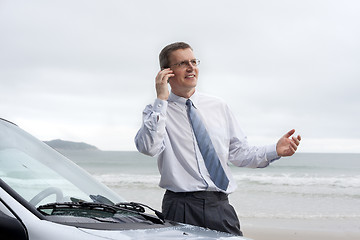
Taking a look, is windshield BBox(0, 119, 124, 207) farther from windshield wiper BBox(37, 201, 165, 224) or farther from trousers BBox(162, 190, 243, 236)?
trousers BBox(162, 190, 243, 236)

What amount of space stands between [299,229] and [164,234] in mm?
10161

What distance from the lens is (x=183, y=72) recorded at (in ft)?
10.3

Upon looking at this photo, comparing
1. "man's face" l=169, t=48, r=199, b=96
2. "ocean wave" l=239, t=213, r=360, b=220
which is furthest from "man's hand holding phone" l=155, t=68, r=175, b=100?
"ocean wave" l=239, t=213, r=360, b=220

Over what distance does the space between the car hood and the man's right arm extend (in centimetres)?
71

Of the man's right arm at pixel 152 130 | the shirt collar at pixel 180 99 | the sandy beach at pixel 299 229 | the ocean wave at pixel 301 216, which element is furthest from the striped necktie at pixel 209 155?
the ocean wave at pixel 301 216

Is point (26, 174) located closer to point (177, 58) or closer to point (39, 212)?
point (39, 212)

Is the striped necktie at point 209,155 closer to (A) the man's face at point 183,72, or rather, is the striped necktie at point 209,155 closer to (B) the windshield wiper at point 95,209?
(A) the man's face at point 183,72

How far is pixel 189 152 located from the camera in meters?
3.14

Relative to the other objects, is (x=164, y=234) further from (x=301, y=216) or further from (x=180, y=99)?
(x=301, y=216)

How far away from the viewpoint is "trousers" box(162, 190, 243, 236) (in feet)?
9.85

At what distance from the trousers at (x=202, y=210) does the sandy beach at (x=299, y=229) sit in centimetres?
724

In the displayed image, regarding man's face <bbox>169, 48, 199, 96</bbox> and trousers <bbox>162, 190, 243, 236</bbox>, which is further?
man's face <bbox>169, 48, 199, 96</bbox>

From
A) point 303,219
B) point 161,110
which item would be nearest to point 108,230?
point 161,110

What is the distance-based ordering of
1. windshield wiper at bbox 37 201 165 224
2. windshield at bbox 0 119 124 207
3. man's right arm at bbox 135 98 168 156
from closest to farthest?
windshield wiper at bbox 37 201 165 224, windshield at bbox 0 119 124 207, man's right arm at bbox 135 98 168 156
